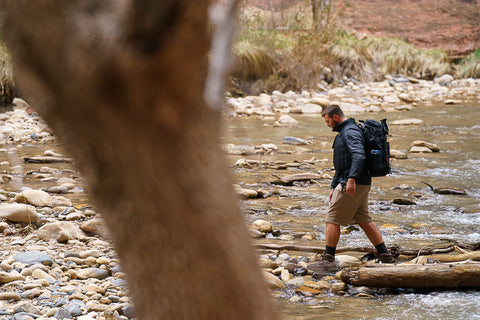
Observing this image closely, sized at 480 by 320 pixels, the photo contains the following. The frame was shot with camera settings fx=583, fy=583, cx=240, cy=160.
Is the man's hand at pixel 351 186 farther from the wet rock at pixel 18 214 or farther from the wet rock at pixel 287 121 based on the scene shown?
the wet rock at pixel 287 121

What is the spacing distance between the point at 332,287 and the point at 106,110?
3713 millimetres

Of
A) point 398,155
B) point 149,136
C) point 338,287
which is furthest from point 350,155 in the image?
point 398,155

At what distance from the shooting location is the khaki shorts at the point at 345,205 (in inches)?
195

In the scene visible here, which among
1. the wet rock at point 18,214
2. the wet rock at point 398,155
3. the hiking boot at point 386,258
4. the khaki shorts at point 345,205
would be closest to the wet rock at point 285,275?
the khaki shorts at point 345,205

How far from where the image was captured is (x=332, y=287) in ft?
14.6

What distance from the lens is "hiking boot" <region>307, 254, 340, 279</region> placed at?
479 cm

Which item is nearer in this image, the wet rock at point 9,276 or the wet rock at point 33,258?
the wet rock at point 9,276

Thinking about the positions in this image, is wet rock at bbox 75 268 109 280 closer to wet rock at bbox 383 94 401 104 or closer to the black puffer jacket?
the black puffer jacket

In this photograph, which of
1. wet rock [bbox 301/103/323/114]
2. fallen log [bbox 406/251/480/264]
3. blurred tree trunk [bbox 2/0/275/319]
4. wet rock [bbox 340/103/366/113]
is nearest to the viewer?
blurred tree trunk [bbox 2/0/275/319]

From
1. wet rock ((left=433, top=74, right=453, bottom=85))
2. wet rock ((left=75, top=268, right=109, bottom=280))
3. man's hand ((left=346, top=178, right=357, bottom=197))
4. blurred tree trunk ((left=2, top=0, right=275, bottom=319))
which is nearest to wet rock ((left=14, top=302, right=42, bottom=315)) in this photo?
wet rock ((left=75, top=268, right=109, bottom=280))

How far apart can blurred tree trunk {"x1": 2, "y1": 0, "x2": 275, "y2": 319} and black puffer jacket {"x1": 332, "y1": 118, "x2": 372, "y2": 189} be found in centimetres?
381

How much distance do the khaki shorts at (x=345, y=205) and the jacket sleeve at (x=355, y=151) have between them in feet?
0.51

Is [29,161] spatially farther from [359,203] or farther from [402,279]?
[402,279]

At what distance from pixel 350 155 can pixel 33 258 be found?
105 inches
